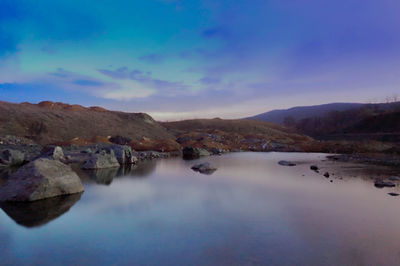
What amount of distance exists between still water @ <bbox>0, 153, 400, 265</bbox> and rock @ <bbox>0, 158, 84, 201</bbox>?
19.5 inches

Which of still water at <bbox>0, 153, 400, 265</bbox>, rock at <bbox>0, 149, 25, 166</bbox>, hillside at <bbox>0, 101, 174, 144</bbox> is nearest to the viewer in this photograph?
still water at <bbox>0, 153, 400, 265</bbox>

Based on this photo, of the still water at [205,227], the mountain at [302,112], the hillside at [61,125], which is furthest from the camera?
the mountain at [302,112]

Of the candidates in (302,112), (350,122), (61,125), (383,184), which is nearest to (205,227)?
(383,184)

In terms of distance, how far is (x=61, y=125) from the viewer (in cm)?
3791

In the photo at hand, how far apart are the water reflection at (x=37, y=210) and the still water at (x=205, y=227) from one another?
3 centimetres

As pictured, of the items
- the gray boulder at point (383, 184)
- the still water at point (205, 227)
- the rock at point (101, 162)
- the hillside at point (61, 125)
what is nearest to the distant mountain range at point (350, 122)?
the gray boulder at point (383, 184)

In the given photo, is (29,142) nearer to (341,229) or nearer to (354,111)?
(341,229)

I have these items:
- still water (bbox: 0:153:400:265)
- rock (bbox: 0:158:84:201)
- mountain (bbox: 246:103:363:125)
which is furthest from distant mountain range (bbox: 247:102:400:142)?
rock (bbox: 0:158:84:201)

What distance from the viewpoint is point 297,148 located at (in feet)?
139

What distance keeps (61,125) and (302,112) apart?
147m

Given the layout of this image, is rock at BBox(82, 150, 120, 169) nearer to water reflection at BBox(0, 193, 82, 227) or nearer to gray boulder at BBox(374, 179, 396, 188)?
water reflection at BBox(0, 193, 82, 227)

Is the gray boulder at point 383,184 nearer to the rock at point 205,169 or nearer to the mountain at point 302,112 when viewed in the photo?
the rock at point 205,169

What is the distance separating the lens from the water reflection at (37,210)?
7829 mm

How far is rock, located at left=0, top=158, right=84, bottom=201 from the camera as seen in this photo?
9602 millimetres
